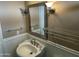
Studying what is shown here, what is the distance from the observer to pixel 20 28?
1.61m

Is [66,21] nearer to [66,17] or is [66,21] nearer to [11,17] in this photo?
[66,17]

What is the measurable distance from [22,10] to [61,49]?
969mm

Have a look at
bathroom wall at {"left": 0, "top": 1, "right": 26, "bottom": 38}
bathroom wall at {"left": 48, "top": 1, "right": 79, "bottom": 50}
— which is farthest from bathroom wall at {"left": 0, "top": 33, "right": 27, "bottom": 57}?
bathroom wall at {"left": 48, "top": 1, "right": 79, "bottom": 50}

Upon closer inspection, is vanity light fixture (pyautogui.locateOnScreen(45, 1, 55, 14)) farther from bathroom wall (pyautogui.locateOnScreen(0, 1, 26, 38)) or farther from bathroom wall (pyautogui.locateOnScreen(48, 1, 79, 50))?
bathroom wall (pyautogui.locateOnScreen(0, 1, 26, 38))

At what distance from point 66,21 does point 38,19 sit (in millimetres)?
529

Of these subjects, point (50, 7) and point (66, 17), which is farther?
point (50, 7)

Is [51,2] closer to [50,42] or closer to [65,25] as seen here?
[65,25]

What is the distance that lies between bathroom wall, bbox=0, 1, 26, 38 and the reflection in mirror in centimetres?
17

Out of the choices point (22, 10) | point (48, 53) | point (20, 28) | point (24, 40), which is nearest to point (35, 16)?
point (22, 10)

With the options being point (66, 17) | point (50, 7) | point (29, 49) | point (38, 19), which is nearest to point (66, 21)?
point (66, 17)

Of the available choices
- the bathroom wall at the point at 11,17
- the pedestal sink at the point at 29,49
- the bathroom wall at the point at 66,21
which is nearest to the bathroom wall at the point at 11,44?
the bathroom wall at the point at 11,17

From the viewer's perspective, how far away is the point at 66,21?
3.34ft

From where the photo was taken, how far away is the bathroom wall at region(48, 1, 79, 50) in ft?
3.05

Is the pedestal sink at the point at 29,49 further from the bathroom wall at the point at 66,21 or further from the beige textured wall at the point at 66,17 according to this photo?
the beige textured wall at the point at 66,17
